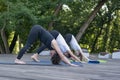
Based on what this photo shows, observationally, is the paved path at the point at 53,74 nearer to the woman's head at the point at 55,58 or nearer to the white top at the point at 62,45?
the woman's head at the point at 55,58

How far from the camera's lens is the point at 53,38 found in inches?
268

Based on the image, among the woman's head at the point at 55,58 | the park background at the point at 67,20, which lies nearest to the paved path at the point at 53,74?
the woman's head at the point at 55,58

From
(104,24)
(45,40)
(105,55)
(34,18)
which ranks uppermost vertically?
(45,40)

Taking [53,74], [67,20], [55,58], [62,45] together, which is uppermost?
[53,74]

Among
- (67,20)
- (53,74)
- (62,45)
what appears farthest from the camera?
(67,20)

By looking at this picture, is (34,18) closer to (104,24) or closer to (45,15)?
(45,15)

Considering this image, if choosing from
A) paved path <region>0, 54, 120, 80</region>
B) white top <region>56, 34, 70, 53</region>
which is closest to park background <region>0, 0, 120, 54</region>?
white top <region>56, 34, 70, 53</region>

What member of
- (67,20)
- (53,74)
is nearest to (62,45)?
(53,74)

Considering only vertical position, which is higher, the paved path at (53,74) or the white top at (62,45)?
the paved path at (53,74)

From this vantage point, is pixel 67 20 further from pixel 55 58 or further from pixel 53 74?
pixel 53 74

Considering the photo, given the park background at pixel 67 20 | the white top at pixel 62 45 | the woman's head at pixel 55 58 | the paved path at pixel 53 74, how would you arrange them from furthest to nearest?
the park background at pixel 67 20, the white top at pixel 62 45, the woman's head at pixel 55 58, the paved path at pixel 53 74

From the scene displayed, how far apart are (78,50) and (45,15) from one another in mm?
8215

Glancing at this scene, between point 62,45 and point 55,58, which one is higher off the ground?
point 62,45

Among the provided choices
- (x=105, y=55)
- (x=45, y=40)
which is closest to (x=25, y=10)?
(x=105, y=55)
